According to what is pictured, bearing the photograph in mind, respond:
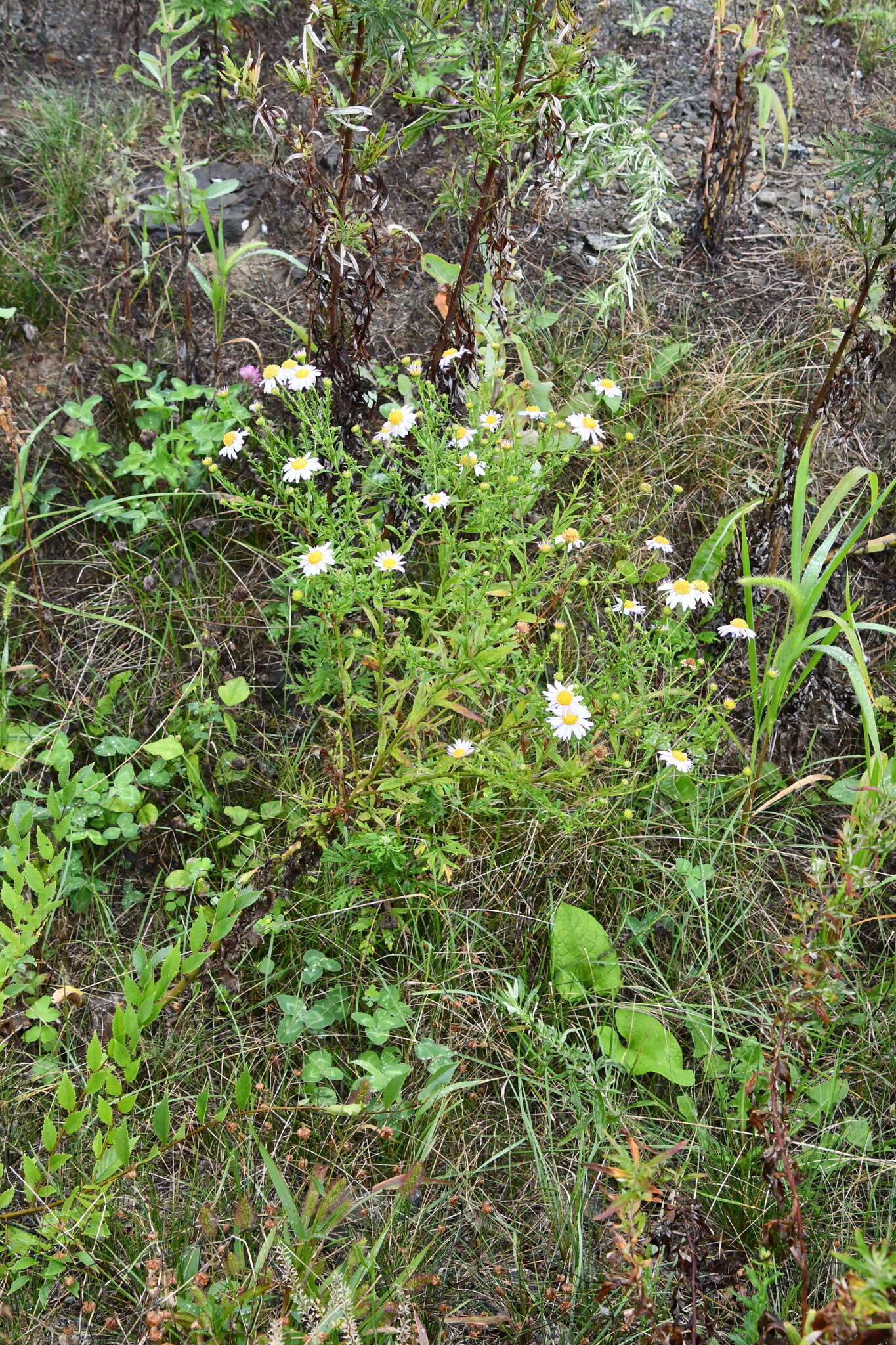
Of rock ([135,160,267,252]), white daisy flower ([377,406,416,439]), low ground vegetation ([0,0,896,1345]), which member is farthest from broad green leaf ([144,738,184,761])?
rock ([135,160,267,252])

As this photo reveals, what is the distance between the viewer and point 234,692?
226 centimetres

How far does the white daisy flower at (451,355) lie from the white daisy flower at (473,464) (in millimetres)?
403

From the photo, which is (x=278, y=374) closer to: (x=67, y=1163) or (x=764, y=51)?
(x=67, y=1163)

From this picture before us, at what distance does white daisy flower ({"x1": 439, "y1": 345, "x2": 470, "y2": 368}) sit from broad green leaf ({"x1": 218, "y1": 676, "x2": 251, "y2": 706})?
3.05ft

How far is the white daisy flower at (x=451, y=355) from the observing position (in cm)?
234

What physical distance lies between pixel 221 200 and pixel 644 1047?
9.13ft

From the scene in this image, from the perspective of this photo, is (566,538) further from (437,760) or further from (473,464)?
(437,760)

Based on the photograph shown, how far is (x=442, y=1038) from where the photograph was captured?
6.22 feet

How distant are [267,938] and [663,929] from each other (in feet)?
2.87

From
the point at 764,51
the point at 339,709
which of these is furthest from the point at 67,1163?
the point at 764,51

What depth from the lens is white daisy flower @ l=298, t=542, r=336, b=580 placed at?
1.83 metres

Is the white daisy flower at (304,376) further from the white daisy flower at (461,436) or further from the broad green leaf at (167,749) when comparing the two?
→ the broad green leaf at (167,749)

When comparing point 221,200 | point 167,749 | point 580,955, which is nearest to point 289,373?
point 167,749

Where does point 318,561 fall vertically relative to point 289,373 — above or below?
below
